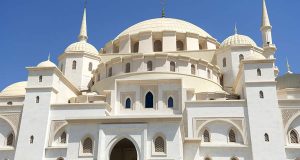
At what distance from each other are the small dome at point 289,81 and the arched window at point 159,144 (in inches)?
518

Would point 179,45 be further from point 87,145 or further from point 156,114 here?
point 87,145

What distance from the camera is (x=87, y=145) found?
1891 cm

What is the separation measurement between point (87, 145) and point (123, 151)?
12.4ft

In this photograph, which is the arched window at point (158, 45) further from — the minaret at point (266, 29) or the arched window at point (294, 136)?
the arched window at point (294, 136)

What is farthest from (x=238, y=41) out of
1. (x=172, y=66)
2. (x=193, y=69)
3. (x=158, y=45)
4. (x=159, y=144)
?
(x=159, y=144)

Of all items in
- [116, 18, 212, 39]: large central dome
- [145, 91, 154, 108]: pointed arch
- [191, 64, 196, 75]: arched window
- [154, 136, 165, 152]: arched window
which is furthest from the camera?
[116, 18, 212, 39]: large central dome

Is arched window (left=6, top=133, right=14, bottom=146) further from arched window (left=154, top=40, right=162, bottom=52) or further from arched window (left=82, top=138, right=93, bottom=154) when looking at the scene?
arched window (left=154, top=40, right=162, bottom=52)

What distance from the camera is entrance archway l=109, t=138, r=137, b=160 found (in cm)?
2150

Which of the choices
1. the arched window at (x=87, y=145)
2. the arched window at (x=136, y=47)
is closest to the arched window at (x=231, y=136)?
the arched window at (x=87, y=145)

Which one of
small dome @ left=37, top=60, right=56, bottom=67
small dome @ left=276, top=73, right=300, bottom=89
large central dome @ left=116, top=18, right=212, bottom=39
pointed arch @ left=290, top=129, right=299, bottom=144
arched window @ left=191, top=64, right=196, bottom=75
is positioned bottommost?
pointed arch @ left=290, top=129, right=299, bottom=144

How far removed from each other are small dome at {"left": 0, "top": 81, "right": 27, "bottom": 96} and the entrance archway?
38.9 feet

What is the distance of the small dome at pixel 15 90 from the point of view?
2925 centimetres

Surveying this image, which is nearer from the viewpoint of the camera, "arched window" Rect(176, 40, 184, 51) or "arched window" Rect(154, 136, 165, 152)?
"arched window" Rect(154, 136, 165, 152)

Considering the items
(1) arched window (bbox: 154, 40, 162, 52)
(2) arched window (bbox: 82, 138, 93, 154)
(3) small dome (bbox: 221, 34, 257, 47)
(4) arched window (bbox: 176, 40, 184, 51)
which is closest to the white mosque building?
(2) arched window (bbox: 82, 138, 93, 154)
